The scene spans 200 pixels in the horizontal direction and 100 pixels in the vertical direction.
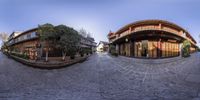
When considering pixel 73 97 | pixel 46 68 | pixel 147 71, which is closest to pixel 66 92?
pixel 73 97

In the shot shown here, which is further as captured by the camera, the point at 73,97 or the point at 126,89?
the point at 126,89

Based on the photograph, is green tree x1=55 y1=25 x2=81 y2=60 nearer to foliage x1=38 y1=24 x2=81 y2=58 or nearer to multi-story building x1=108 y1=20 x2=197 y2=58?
foliage x1=38 y1=24 x2=81 y2=58

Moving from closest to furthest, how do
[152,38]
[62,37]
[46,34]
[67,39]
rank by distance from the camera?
[46,34]
[152,38]
[62,37]
[67,39]

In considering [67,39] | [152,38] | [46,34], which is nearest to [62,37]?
[67,39]

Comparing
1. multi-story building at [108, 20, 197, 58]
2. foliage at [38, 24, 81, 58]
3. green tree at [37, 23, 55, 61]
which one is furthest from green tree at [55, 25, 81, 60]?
multi-story building at [108, 20, 197, 58]

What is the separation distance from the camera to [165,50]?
13766 mm

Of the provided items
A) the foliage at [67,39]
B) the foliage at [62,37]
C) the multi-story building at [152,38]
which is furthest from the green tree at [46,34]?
the multi-story building at [152,38]

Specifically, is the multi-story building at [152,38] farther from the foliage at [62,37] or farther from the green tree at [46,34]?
the green tree at [46,34]

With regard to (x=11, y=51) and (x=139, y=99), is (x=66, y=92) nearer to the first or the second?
(x=139, y=99)

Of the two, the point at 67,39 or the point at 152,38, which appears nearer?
the point at 152,38

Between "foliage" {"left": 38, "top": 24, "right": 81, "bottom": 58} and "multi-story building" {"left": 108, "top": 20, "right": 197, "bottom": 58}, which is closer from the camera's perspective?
"foliage" {"left": 38, "top": 24, "right": 81, "bottom": 58}

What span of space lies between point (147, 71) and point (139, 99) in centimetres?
467

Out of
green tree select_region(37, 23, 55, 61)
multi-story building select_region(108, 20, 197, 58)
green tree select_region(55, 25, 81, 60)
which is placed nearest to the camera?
green tree select_region(37, 23, 55, 61)

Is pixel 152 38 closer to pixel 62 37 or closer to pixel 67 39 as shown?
pixel 67 39
